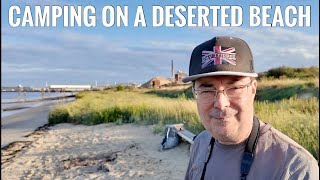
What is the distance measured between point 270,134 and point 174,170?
534 cm

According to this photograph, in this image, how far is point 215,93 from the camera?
5.81 feet

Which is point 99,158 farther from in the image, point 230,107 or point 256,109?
point 230,107

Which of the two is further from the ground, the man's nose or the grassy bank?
the man's nose

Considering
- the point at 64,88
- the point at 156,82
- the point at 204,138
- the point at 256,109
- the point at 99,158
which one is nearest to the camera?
the point at 204,138

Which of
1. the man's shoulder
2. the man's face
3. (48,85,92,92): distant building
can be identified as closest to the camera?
the man's face

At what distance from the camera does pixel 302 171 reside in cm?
152

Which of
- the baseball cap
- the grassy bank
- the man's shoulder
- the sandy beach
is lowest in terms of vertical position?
the sandy beach

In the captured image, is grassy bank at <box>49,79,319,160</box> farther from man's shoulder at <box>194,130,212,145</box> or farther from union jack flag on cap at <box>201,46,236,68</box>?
union jack flag on cap at <box>201,46,236,68</box>

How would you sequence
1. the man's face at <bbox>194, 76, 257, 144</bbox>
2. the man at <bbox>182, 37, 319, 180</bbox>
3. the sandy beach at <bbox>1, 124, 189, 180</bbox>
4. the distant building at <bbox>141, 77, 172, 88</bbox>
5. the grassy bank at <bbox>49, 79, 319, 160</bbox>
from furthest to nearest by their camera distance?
1. the distant building at <bbox>141, 77, 172, 88</bbox>
2. the sandy beach at <bbox>1, 124, 189, 180</bbox>
3. the grassy bank at <bbox>49, 79, 319, 160</bbox>
4. the man's face at <bbox>194, 76, 257, 144</bbox>
5. the man at <bbox>182, 37, 319, 180</bbox>

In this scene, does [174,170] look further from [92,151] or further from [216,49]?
[216,49]

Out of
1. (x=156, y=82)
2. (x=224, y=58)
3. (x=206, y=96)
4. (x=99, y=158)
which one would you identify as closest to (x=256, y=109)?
(x=99, y=158)

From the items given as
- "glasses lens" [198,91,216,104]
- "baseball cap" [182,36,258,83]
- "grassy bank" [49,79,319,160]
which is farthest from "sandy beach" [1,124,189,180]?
"baseball cap" [182,36,258,83]

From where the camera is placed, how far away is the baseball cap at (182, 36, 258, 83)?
1644 mm

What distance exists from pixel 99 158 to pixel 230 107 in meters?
7.39
